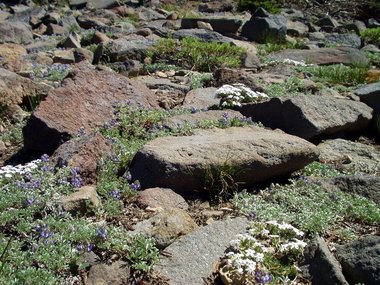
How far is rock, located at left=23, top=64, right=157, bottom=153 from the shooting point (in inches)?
225

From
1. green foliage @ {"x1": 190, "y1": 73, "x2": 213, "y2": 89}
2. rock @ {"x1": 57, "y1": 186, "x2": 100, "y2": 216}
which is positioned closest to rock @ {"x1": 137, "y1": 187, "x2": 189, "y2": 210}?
rock @ {"x1": 57, "y1": 186, "x2": 100, "y2": 216}

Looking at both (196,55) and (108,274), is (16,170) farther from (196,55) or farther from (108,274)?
(196,55)

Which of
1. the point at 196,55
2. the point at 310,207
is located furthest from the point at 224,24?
the point at 310,207

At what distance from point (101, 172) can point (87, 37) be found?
7630mm

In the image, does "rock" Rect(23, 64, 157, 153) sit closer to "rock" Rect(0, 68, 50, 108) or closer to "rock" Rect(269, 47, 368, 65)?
"rock" Rect(0, 68, 50, 108)

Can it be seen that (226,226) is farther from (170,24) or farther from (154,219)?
(170,24)

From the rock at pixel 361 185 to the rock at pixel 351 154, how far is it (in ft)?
2.31

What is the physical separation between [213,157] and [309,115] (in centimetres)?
Result: 169

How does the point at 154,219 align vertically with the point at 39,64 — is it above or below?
above

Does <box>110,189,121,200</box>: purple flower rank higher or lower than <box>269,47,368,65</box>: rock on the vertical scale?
higher

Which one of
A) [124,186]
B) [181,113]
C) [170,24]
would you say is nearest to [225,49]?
[181,113]

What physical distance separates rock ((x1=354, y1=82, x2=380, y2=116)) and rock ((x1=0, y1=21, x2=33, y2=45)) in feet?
26.5

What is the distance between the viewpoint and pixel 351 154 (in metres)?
6.21

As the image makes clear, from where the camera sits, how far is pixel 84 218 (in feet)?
14.2
